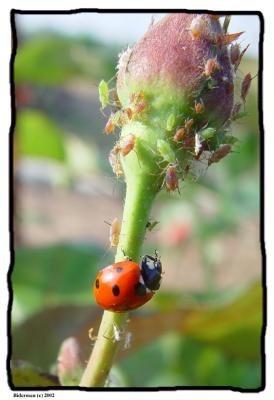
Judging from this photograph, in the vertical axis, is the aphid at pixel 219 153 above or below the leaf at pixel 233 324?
above

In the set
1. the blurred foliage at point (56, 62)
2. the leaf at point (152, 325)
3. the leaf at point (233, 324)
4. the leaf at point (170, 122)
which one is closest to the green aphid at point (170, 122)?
the leaf at point (170, 122)

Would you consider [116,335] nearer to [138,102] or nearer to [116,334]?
[116,334]

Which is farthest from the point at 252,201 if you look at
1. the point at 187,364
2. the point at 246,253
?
the point at 246,253

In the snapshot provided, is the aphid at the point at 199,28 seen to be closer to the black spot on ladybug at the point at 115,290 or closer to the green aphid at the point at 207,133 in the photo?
the green aphid at the point at 207,133

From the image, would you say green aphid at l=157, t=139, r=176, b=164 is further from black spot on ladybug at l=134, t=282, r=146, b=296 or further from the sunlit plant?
black spot on ladybug at l=134, t=282, r=146, b=296

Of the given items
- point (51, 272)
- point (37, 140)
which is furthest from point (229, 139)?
point (37, 140)

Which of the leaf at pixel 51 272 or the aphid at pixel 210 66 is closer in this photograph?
the aphid at pixel 210 66

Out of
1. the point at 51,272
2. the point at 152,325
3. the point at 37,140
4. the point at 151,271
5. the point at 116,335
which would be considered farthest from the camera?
the point at 37,140
